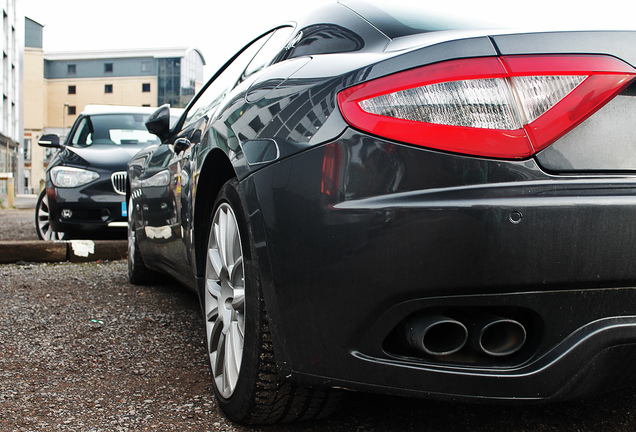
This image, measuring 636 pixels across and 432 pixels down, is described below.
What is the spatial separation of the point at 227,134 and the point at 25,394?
1.19 m

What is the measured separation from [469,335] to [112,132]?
6889 mm

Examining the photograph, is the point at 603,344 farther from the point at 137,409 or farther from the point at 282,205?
the point at 137,409

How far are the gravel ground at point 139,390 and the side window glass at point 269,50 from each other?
4.01 ft

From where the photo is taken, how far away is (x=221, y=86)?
303 centimetres

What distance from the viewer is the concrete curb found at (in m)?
5.47

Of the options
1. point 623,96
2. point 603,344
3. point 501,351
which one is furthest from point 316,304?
point 623,96

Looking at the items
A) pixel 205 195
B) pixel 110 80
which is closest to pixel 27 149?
pixel 110 80

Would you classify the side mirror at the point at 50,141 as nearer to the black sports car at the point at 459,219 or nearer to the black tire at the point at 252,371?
the black tire at the point at 252,371

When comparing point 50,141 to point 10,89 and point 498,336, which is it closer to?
point 498,336

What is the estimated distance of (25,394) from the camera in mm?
2297

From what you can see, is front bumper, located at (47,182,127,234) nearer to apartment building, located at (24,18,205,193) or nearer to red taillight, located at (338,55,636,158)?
red taillight, located at (338,55,636,158)

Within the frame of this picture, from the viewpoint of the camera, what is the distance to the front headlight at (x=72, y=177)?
21.7 ft

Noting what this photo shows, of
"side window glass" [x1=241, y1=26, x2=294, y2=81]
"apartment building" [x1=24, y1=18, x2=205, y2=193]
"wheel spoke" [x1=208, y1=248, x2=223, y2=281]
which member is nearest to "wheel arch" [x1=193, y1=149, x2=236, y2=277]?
"wheel spoke" [x1=208, y1=248, x2=223, y2=281]

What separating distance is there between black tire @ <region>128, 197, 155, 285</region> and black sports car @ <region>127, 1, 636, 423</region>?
9.64ft
